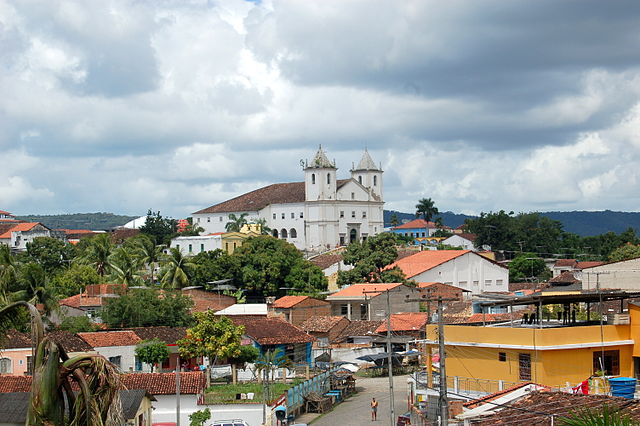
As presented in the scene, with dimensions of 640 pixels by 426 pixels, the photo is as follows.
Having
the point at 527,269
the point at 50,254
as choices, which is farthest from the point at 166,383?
the point at 527,269

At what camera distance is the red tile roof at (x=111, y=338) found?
41375mm

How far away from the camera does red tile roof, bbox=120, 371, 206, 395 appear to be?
3062cm

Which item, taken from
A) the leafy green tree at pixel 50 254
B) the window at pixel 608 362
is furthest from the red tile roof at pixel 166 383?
the leafy green tree at pixel 50 254

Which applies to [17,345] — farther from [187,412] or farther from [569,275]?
[569,275]

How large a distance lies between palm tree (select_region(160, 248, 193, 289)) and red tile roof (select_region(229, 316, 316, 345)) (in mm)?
22305

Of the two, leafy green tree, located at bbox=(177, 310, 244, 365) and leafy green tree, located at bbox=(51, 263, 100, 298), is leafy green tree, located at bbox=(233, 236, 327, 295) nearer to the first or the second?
leafy green tree, located at bbox=(51, 263, 100, 298)

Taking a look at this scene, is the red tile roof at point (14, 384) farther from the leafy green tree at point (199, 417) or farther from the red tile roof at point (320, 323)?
the red tile roof at point (320, 323)

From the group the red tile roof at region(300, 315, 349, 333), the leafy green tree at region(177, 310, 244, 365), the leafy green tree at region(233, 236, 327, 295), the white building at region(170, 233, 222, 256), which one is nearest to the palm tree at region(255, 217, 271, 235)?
the white building at region(170, 233, 222, 256)

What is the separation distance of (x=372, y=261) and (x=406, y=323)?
18.7 m

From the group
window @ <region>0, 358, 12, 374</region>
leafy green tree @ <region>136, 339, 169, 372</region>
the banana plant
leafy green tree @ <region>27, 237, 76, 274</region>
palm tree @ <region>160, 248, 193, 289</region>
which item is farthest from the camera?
leafy green tree @ <region>27, 237, 76, 274</region>

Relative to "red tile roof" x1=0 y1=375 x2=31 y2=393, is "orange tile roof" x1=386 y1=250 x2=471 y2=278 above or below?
above

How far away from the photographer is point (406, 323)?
173ft

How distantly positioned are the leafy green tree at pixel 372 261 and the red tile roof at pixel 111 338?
30.3 meters

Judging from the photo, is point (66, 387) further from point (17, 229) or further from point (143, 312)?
point (17, 229)
